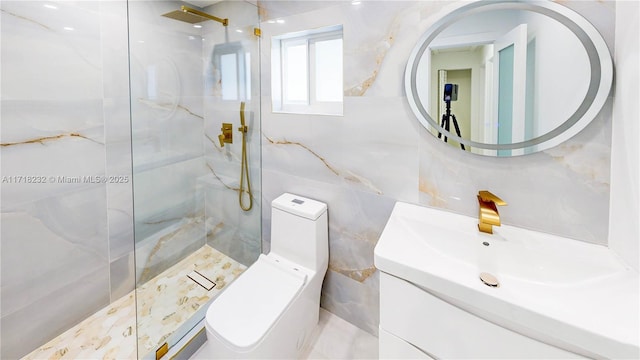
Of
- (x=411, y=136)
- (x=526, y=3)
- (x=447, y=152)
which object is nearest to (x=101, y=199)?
(x=411, y=136)

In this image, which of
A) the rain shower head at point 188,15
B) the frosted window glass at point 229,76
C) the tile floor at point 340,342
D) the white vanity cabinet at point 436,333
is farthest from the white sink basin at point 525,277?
the rain shower head at point 188,15

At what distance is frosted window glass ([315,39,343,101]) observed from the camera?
173 cm

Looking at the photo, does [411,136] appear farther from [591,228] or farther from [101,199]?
[101,199]

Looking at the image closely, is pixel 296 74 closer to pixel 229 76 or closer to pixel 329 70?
pixel 329 70

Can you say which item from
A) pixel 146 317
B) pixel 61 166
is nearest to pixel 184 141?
pixel 61 166

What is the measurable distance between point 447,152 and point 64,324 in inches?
→ 93.4

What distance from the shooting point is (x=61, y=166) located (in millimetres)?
1554

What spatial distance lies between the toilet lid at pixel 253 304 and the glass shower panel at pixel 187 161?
1.36 ft

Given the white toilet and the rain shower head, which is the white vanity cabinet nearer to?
the white toilet

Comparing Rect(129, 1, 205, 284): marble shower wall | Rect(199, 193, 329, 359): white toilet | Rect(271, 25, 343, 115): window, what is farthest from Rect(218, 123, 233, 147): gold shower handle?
Rect(199, 193, 329, 359): white toilet

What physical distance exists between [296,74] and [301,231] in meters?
1.06

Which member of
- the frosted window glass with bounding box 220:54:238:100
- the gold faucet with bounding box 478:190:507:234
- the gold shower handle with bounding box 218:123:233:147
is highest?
the frosted window glass with bounding box 220:54:238:100

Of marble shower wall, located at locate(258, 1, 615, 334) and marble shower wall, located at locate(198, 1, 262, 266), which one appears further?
marble shower wall, located at locate(198, 1, 262, 266)

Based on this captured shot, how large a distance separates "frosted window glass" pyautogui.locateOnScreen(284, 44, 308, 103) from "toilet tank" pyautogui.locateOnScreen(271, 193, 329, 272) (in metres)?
0.72
